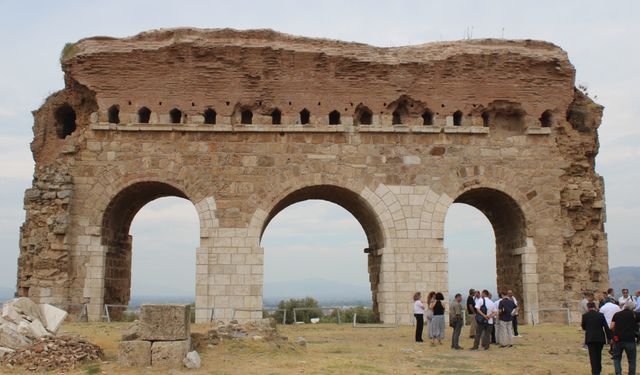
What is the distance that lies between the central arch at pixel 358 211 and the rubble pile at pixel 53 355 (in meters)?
7.62

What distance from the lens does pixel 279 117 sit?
60.6 feet

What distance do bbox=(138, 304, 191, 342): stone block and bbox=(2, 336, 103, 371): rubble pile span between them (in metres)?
0.96

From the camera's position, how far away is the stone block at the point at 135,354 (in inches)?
397

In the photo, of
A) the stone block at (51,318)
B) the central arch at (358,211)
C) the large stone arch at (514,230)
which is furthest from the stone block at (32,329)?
the large stone arch at (514,230)

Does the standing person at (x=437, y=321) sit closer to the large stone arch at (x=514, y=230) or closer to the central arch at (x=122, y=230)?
the large stone arch at (x=514, y=230)

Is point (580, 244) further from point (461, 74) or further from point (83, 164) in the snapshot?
point (83, 164)

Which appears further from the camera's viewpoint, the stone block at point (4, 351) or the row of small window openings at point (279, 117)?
the row of small window openings at point (279, 117)

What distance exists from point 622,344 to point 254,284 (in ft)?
31.9

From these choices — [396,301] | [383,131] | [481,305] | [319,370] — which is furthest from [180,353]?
[383,131]

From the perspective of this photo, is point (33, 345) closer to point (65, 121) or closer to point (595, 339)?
point (595, 339)

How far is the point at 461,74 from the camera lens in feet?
60.9

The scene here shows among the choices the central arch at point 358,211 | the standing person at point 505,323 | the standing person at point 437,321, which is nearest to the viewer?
the standing person at point 505,323

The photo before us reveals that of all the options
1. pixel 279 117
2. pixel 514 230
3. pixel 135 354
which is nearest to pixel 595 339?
pixel 135 354

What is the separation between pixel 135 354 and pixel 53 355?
1240 millimetres
